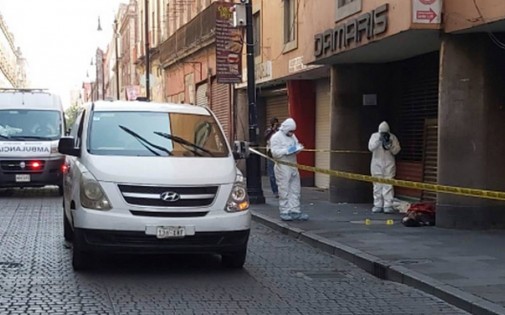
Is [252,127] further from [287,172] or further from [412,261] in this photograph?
[412,261]

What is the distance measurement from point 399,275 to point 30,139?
1233 cm

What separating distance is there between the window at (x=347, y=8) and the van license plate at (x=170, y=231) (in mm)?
6829

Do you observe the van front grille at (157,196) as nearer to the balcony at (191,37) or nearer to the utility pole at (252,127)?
the utility pole at (252,127)

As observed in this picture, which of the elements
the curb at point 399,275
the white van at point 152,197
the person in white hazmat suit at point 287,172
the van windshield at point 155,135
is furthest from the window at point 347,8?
the white van at point 152,197

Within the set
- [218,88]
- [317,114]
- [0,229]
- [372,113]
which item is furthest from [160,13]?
[0,229]

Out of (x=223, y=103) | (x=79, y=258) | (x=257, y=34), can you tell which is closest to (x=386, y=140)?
(x=79, y=258)

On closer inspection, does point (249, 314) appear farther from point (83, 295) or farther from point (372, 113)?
point (372, 113)

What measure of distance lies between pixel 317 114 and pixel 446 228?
9.82 metres

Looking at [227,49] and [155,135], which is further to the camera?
[227,49]

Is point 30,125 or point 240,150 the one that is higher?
point 30,125

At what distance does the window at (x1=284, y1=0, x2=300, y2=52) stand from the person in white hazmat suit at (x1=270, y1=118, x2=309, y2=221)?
7268 mm

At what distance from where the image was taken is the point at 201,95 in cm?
3269

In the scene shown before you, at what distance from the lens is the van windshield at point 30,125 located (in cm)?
1869

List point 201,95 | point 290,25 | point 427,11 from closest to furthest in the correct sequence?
point 427,11, point 290,25, point 201,95
